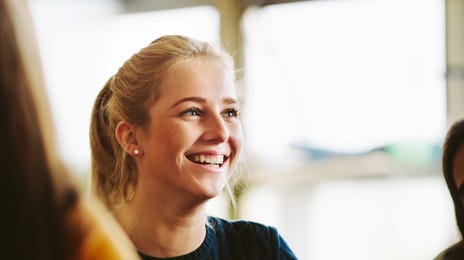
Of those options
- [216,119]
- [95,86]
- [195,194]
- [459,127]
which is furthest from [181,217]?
[95,86]

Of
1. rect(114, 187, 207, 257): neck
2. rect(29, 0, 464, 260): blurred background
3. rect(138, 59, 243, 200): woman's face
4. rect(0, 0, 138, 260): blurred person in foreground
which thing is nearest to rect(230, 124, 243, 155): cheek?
rect(138, 59, 243, 200): woman's face

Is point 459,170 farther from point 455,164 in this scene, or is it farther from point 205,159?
point 205,159

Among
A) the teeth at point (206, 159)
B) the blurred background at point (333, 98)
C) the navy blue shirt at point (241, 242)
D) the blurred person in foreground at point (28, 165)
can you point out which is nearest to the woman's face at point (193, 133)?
the teeth at point (206, 159)

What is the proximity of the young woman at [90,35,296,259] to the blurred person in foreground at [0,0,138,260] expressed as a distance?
63cm

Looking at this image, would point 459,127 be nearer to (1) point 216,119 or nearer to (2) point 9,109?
(1) point 216,119

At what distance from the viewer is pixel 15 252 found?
63 cm

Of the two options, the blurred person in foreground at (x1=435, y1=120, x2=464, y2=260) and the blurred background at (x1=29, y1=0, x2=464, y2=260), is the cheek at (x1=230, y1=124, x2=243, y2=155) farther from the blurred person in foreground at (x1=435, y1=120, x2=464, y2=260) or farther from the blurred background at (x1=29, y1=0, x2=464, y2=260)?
the blurred background at (x1=29, y1=0, x2=464, y2=260)

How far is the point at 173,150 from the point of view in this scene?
130cm

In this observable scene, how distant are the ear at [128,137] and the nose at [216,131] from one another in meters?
0.18

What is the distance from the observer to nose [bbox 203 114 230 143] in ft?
4.25

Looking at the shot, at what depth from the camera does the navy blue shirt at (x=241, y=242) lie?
1.40 metres

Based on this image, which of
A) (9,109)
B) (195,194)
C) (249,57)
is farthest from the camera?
(249,57)

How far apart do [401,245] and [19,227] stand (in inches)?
110

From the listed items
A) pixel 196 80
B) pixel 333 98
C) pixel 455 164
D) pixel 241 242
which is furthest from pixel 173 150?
pixel 333 98
